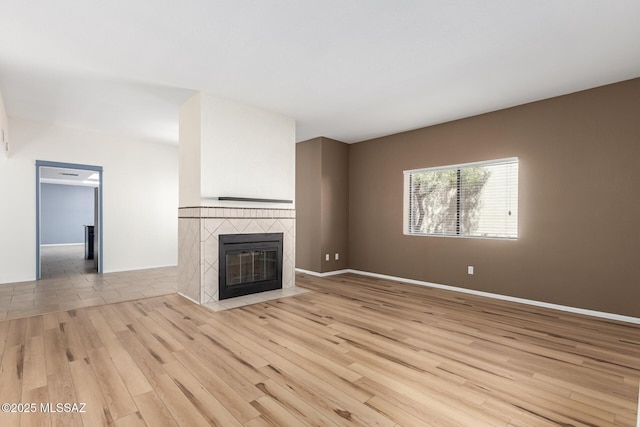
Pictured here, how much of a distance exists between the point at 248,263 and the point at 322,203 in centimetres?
213

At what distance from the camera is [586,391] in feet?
6.63

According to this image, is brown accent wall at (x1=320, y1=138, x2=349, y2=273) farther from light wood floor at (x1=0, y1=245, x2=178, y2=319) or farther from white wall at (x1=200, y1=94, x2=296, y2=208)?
light wood floor at (x1=0, y1=245, x2=178, y2=319)

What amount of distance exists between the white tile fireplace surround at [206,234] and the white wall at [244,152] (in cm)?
23

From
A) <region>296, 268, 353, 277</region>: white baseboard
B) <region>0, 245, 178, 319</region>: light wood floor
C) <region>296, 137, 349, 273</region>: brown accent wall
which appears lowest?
<region>296, 268, 353, 277</region>: white baseboard

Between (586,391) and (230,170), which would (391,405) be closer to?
(586,391)

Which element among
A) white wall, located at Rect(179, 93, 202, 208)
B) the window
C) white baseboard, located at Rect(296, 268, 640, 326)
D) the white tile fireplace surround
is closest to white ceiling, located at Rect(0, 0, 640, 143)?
white wall, located at Rect(179, 93, 202, 208)

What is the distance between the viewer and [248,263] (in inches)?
174

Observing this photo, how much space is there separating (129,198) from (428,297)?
5.94 m

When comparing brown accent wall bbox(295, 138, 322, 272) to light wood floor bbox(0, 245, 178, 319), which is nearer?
light wood floor bbox(0, 245, 178, 319)

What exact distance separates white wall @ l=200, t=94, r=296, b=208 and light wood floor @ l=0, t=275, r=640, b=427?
1.73 metres

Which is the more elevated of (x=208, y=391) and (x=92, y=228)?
(x=92, y=228)

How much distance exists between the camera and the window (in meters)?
4.38

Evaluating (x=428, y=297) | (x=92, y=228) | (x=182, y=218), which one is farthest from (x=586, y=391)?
(x=92, y=228)

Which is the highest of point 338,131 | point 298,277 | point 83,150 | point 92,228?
point 338,131
